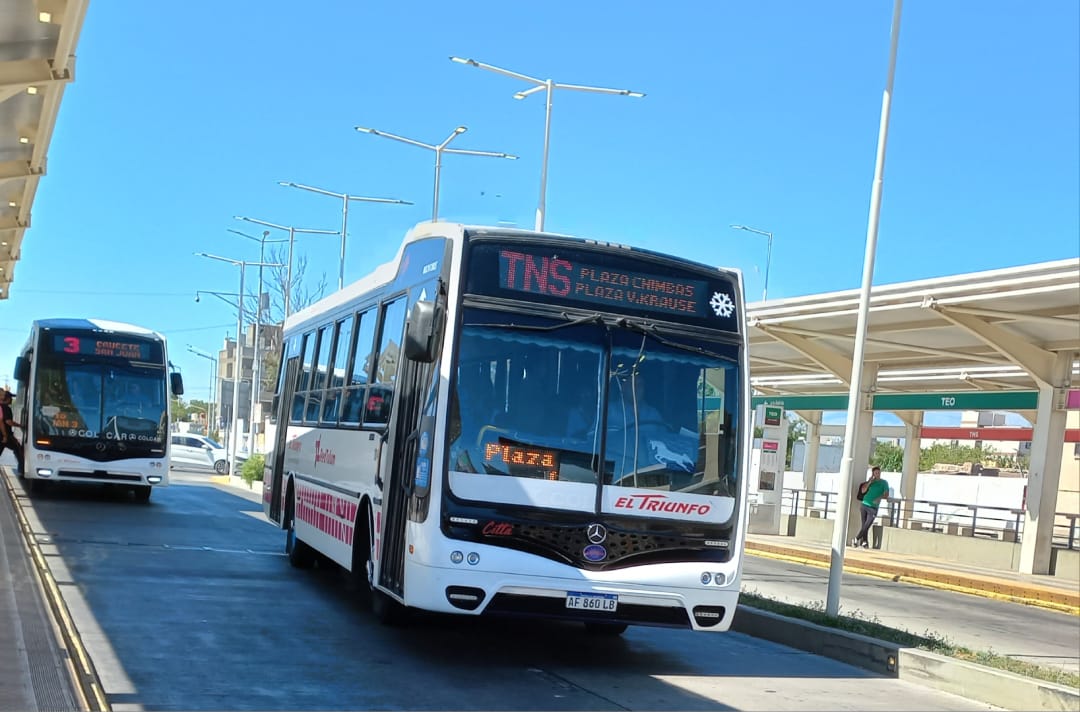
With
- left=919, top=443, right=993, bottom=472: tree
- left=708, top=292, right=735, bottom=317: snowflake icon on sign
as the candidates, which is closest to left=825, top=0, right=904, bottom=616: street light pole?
left=708, top=292, right=735, bottom=317: snowflake icon on sign

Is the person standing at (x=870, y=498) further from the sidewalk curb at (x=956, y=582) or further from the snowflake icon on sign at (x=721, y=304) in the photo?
the snowflake icon on sign at (x=721, y=304)

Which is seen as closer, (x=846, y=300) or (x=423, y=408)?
(x=423, y=408)

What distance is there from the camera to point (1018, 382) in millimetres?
32844

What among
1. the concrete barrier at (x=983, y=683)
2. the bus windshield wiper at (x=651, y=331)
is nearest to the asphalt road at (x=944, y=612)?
the concrete barrier at (x=983, y=683)

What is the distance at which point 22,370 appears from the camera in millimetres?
23797

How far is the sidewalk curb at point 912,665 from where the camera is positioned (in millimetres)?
9078

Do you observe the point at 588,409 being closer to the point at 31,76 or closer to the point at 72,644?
the point at 72,644

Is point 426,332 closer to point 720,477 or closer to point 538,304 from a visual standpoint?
point 538,304

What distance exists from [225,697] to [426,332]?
2.69 metres

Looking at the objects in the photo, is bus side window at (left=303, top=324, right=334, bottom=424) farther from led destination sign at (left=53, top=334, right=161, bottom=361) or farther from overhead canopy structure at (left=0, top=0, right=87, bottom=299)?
led destination sign at (left=53, top=334, right=161, bottom=361)

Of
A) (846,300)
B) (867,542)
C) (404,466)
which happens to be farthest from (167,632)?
(867,542)

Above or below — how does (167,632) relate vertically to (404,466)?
below

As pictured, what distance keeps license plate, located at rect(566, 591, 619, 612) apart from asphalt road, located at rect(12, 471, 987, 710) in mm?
521

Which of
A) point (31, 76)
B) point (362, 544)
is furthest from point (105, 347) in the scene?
point (362, 544)
